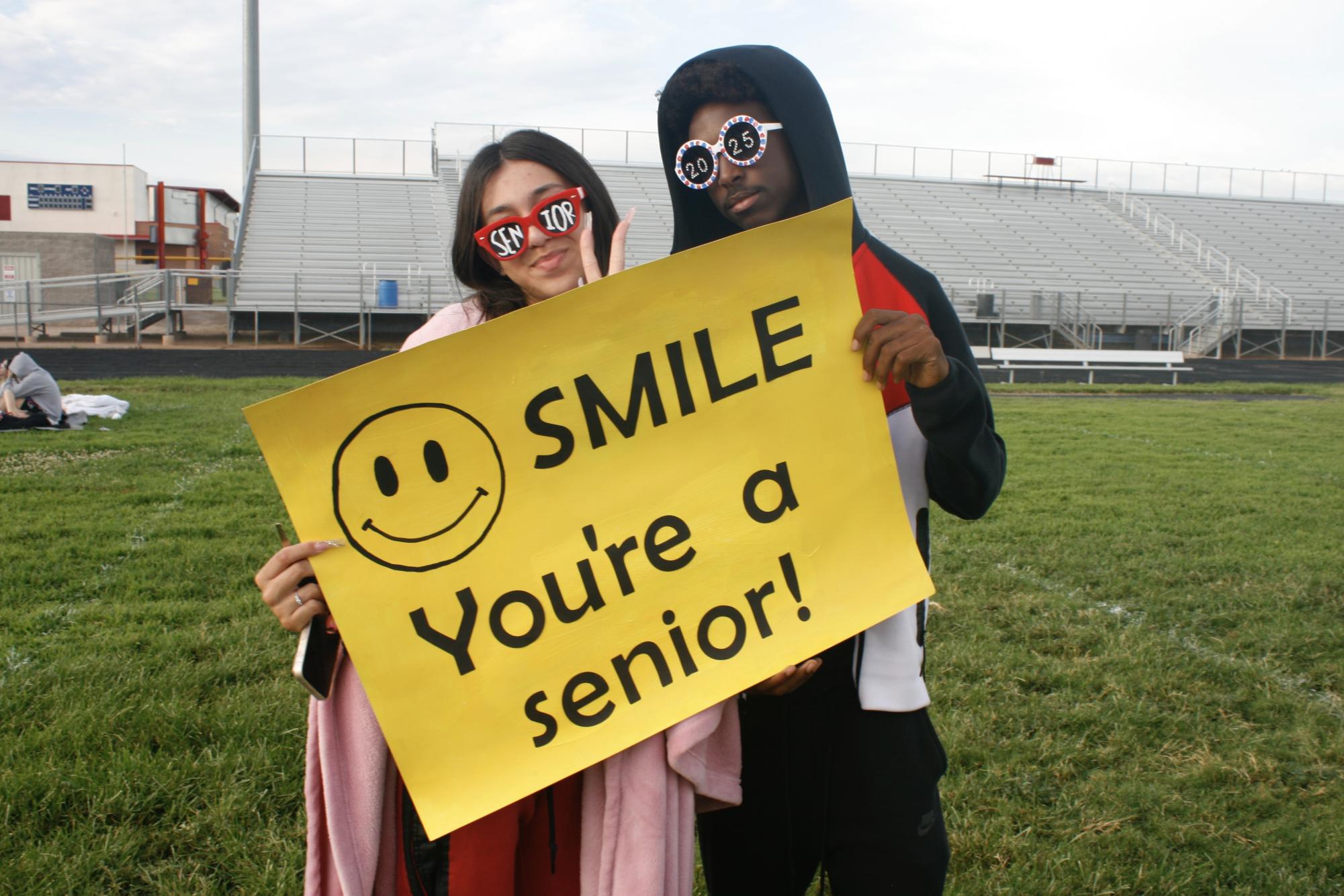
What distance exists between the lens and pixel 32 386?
10844 millimetres

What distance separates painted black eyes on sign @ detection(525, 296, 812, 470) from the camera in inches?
62.4

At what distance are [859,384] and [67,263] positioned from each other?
44774mm

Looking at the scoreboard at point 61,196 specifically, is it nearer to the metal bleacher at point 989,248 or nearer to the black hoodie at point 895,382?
the metal bleacher at point 989,248

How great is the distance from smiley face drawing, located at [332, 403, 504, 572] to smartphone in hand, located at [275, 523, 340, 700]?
12 cm

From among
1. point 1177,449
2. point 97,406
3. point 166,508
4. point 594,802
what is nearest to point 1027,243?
point 1177,449

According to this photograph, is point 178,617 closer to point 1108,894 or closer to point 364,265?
point 1108,894

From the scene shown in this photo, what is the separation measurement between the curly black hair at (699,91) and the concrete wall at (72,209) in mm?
45802

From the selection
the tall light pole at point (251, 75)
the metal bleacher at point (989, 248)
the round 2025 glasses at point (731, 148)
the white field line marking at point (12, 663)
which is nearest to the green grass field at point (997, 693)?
the white field line marking at point (12, 663)

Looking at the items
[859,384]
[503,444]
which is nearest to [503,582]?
[503,444]

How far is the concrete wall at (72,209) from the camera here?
4088cm

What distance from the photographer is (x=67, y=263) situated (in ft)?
129

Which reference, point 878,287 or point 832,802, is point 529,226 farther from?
point 832,802

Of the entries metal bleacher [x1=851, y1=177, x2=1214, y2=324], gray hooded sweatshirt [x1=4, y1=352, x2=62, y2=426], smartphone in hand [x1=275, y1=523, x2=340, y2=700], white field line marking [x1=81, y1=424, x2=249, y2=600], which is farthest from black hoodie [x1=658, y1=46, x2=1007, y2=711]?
metal bleacher [x1=851, y1=177, x2=1214, y2=324]

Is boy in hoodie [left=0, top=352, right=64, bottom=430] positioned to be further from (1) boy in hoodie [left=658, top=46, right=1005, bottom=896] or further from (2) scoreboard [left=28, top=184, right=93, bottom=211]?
(2) scoreboard [left=28, top=184, right=93, bottom=211]
